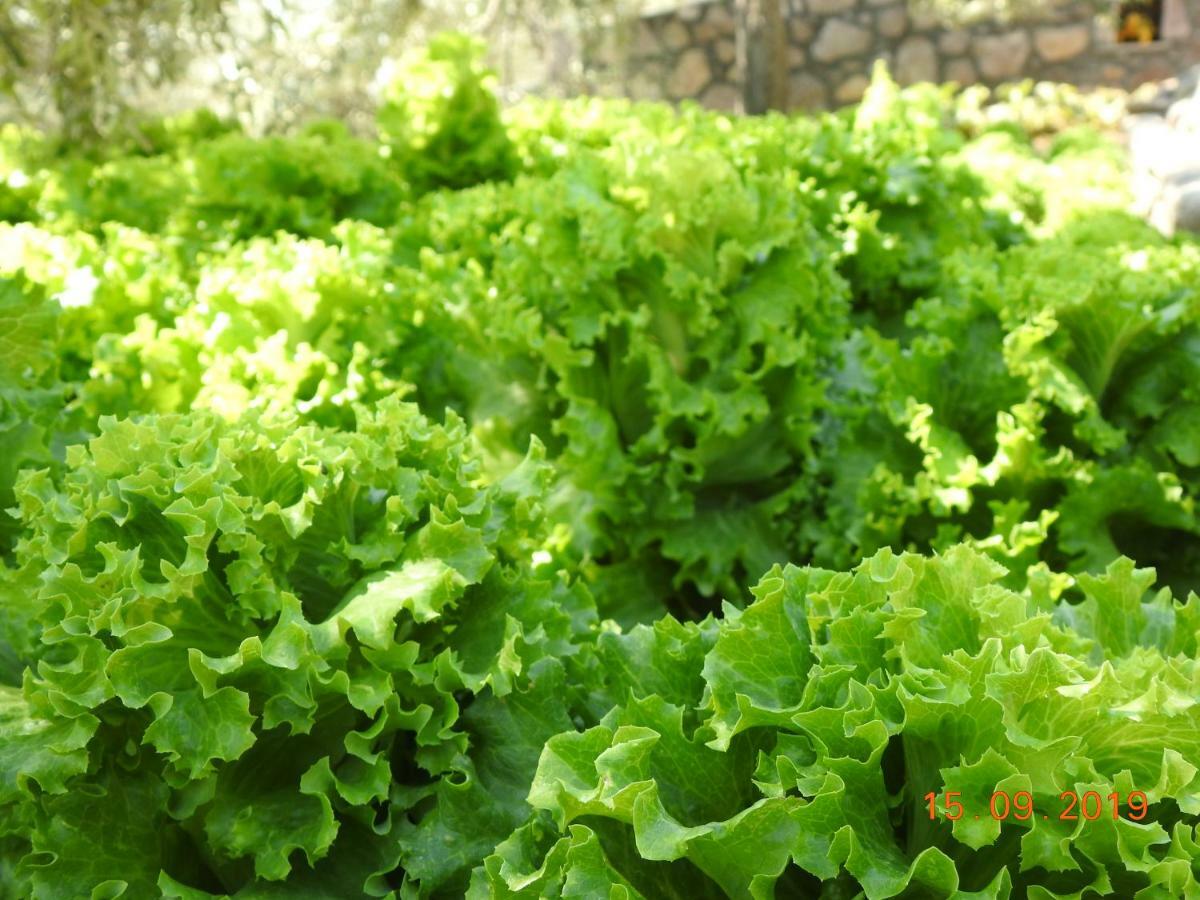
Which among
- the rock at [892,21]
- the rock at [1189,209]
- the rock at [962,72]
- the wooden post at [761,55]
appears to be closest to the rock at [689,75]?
the wooden post at [761,55]

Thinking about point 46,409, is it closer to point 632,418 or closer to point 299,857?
point 299,857

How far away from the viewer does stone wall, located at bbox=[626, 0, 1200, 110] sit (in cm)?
1482

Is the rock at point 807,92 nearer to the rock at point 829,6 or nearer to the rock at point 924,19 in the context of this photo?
the rock at point 829,6

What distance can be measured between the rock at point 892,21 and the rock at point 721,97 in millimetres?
2036

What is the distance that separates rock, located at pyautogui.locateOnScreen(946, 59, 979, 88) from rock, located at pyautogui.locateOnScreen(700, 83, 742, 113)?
2.79 metres

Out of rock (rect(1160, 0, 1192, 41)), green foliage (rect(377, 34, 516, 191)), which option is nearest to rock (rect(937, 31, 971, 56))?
rock (rect(1160, 0, 1192, 41))

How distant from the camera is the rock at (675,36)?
15.8 metres

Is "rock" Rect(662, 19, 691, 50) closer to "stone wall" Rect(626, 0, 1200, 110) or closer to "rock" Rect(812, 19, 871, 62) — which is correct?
"stone wall" Rect(626, 0, 1200, 110)

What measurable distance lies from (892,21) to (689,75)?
2.72 metres

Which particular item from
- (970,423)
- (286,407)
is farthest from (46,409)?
(970,423)

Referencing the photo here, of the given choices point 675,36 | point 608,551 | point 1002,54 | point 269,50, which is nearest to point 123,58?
point 269,50

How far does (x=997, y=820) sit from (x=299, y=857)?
130 cm

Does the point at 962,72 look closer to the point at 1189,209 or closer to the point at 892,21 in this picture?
the point at 892,21

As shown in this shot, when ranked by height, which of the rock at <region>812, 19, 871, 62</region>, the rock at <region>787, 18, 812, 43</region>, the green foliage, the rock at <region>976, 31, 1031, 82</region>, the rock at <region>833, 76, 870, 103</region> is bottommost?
the rock at <region>833, 76, 870, 103</region>
